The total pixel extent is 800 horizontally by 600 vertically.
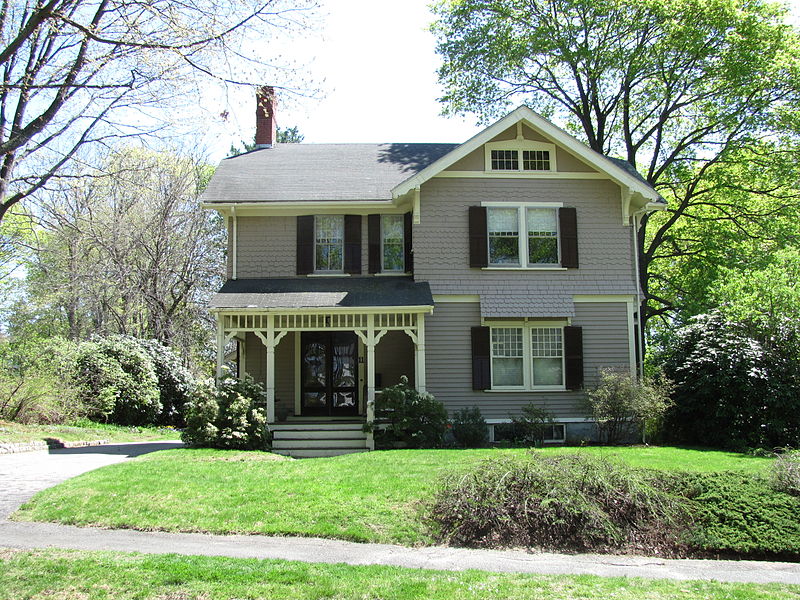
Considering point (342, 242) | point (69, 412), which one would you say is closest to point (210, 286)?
point (69, 412)

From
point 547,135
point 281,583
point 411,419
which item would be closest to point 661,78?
point 547,135

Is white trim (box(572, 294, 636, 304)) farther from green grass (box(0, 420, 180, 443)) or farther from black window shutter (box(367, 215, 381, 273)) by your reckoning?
green grass (box(0, 420, 180, 443))

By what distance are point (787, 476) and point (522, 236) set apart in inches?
369

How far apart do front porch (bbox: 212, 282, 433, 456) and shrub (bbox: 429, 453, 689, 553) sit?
267 inches

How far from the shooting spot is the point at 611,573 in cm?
765

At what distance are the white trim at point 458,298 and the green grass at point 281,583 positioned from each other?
1076cm

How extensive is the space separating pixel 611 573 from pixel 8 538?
671cm

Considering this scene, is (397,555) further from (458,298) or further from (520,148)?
(520,148)

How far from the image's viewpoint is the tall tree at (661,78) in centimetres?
2411

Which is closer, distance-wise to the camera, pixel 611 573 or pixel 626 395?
pixel 611 573

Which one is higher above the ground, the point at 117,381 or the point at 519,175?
the point at 519,175

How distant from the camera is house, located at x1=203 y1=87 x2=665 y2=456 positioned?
1738 centimetres

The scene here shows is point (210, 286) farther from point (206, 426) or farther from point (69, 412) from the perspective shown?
point (206, 426)

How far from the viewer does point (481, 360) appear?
1752 centimetres
